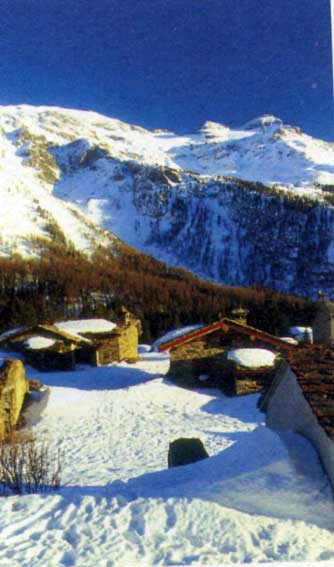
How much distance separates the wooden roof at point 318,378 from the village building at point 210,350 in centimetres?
1131

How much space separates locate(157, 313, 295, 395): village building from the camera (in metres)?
19.7

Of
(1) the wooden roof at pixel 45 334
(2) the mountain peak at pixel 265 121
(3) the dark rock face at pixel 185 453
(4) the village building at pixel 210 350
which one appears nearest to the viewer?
(3) the dark rock face at pixel 185 453

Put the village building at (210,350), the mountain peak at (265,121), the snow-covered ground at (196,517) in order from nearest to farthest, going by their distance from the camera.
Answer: the snow-covered ground at (196,517) → the mountain peak at (265,121) → the village building at (210,350)

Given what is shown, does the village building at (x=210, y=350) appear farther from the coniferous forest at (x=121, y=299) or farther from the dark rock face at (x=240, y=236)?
the dark rock face at (x=240, y=236)

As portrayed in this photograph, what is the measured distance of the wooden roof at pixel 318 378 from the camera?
5.90 meters

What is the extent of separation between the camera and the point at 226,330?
20.6 meters

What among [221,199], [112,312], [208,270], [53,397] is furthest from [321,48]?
[221,199]

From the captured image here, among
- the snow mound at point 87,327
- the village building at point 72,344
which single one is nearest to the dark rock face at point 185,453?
the village building at point 72,344

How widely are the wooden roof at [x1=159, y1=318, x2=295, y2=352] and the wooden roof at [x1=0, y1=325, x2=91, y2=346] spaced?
847cm

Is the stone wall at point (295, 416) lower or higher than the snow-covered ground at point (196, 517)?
higher

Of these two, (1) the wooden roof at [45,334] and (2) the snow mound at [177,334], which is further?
(1) the wooden roof at [45,334]

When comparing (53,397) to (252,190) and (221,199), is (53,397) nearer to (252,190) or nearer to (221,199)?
(252,190)

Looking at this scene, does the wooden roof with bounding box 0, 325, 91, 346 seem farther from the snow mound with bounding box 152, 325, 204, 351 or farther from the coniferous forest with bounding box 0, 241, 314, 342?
the coniferous forest with bounding box 0, 241, 314, 342

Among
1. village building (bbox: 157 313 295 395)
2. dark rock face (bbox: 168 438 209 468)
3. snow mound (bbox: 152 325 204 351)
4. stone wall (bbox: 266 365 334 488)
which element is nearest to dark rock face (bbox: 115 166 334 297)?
snow mound (bbox: 152 325 204 351)
